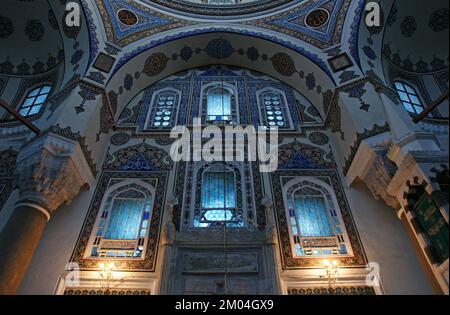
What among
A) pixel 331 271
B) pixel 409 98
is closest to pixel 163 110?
pixel 331 271

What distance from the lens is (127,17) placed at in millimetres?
8141

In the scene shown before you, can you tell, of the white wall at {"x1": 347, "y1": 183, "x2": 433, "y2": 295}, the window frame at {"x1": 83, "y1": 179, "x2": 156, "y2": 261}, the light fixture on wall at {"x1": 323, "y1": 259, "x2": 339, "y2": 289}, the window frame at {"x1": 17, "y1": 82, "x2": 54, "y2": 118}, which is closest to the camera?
the white wall at {"x1": 347, "y1": 183, "x2": 433, "y2": 295}

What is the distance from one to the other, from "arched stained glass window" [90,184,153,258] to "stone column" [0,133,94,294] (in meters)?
0.61

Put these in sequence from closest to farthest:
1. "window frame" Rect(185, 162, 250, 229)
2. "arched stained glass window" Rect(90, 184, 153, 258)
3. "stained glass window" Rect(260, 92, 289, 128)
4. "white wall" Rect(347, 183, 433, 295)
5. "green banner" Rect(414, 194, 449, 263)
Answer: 1. "green banner" Rect(414, 194, 449, 263)
2. "white wall" Rect(347, 183, 433, 295)
3. "arched stained glass window" Rect(90, 184, 153, 258)
4. "window frame" Rect(185, 162, 250, 229)
5. "stained glass window" Rect(260, 92, 289, 128)

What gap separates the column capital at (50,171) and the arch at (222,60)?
6.42 feet

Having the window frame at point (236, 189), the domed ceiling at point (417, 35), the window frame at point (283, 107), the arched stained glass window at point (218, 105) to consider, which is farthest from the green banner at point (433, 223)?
the domed ceiling at point (417, 35)

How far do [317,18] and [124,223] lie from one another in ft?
20.3

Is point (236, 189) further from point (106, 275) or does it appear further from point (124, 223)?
point (106, 275)

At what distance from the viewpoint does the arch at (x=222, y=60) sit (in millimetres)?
7523

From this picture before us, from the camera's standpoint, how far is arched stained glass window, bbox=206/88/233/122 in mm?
7715

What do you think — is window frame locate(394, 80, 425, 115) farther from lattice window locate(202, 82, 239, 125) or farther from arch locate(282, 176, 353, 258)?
lattice window locate(202, 82, 239, 125)

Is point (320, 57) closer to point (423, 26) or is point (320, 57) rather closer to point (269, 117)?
point (269, 117)

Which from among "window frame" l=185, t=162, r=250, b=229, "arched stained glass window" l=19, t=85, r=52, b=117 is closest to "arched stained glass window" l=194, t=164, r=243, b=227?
"window frame" l=185, t=162, r=250, b=229
